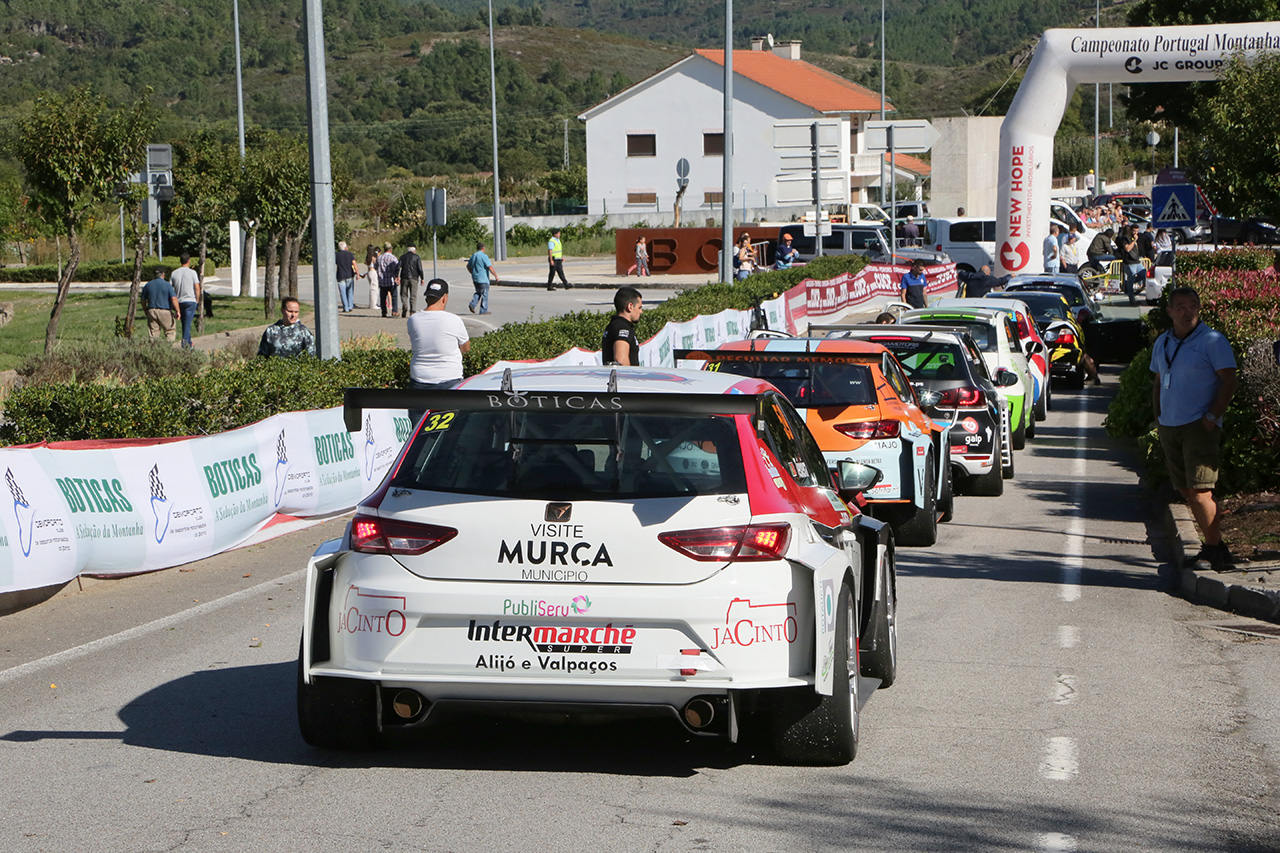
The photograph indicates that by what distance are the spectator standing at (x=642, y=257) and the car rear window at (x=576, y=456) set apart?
4524 centimetres

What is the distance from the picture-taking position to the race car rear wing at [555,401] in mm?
5484

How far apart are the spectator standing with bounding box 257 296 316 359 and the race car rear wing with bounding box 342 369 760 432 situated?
35.6 feet

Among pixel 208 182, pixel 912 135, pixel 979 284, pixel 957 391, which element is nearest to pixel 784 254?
pixel 979 284

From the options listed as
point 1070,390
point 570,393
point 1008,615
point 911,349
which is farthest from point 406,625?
point 1070,390

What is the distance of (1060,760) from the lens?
6.28 metres

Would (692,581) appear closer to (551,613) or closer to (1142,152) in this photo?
(551,613)

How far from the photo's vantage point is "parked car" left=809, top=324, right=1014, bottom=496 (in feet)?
46.7

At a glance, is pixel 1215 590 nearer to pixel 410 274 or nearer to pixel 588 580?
pixel 588 580

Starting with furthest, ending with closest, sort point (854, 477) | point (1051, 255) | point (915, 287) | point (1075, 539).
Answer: point (1051, 255)
point (915, 287)
point (1075, 539)
point (854, 477)

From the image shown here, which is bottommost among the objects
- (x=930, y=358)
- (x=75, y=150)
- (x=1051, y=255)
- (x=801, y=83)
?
(x=930, y=358)

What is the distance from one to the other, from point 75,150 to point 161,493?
1550cm

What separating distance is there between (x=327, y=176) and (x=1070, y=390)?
1446 centimetres

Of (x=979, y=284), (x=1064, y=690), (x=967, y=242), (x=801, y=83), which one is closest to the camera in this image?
(x=1064, y=690)

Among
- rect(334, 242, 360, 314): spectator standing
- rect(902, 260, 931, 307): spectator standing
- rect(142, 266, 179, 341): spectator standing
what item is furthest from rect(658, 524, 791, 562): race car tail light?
rect(334, 242, 360, 314): spectator standing
